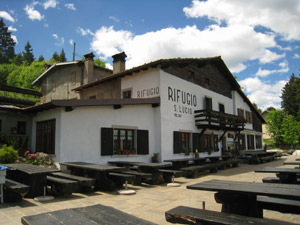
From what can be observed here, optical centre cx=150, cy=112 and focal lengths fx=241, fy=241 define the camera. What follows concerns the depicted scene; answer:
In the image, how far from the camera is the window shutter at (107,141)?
10.2 meters

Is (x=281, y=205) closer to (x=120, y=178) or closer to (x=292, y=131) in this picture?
(x=120, y=178)

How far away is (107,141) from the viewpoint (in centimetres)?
1041

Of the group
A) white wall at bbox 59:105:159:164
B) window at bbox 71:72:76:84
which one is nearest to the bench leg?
white wall at bbox 59:105:159:164

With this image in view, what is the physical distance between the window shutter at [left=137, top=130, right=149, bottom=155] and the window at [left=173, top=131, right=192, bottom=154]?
1977mm

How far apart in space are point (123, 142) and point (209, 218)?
28.4ft

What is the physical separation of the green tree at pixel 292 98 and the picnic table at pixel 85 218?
134ft

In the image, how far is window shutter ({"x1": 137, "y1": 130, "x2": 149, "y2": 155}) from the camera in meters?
11.9

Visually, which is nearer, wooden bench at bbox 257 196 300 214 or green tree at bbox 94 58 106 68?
wooden bench at bbox 257 196 300 214

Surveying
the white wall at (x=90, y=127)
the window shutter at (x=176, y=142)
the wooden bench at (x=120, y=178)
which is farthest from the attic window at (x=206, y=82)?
the wooden bench at (x=120, y=178)

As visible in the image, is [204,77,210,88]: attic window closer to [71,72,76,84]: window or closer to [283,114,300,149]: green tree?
[71,72,76,84]: window

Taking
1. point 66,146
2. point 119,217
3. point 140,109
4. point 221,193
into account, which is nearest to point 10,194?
point 66,146

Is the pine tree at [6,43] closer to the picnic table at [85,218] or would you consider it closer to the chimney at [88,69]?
the chimney at [88,69]

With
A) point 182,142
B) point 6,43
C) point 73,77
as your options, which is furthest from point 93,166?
point 6,43

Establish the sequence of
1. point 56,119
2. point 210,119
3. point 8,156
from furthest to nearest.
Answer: point 210,119, point 56,119, point 8,156
